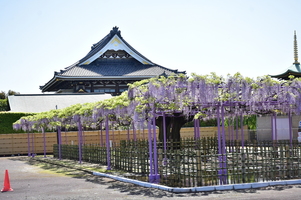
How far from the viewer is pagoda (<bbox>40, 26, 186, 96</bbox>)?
40.5m

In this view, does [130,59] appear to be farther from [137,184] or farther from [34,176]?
[137,184]

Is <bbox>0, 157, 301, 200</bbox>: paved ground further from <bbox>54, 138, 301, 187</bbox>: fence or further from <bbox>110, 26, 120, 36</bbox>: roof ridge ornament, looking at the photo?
<bbox>110, 26, 120, 36</bbox>: roof ridge ornament

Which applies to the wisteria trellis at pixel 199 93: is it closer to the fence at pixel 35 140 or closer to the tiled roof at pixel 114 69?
the fence at pixel 35 140

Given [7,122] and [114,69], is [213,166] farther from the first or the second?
[114,69]

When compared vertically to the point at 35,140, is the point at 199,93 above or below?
above

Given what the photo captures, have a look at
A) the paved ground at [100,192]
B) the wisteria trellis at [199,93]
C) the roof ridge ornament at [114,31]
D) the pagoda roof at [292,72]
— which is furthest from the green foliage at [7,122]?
the pagoda roof at [292,72]

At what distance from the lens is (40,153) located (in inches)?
1276

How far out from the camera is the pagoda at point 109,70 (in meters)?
40.5

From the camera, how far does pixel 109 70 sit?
41688 millimetres

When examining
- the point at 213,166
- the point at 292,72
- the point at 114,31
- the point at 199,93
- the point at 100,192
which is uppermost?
the point at 114,31

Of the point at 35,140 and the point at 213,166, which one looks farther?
the point at 35,140

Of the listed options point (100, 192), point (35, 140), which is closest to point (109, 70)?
point (35, 140)

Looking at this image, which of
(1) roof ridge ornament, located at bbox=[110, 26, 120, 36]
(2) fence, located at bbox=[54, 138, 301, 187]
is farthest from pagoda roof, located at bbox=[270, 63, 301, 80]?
(2) fence, located at bbox=[54, 138, 301, 187]

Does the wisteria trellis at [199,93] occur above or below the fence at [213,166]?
above
